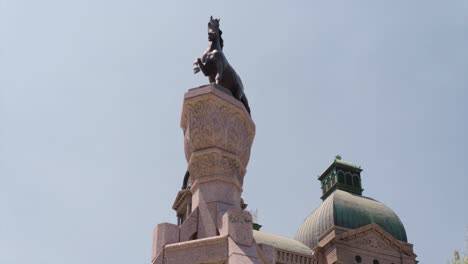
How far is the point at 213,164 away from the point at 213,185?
1.01 ft

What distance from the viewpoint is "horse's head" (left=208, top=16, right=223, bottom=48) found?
375 inches

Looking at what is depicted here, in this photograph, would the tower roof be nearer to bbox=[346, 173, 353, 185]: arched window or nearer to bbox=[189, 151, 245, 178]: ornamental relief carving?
bbox=[346, 173, 353, 185]: arched window

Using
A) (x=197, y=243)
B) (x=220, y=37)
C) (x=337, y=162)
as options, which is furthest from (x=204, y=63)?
(x=337, y=162)

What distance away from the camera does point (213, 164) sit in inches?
336

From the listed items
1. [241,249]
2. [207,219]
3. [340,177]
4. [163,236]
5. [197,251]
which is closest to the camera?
[241,249]

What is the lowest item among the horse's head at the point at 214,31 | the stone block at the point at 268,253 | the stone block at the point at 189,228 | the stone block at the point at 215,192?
the stone block at the point at 268,253

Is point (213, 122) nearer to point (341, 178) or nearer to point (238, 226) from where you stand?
point (238, 226)

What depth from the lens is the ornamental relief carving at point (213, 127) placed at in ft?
28.3

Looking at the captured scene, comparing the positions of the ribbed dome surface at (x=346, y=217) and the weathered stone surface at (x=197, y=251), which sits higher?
the ribbed dome surface at (x=346, y=217)

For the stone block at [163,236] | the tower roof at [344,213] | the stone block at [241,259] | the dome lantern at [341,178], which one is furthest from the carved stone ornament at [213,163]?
the dome lantern at [341,178]

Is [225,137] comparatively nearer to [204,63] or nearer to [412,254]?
[204,63]

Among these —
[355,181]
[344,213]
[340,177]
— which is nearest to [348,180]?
[355,181]

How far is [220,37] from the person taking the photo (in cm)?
973

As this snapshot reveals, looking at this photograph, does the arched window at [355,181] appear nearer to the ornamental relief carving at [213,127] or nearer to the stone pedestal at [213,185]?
the stone pedestal at [213,185]
